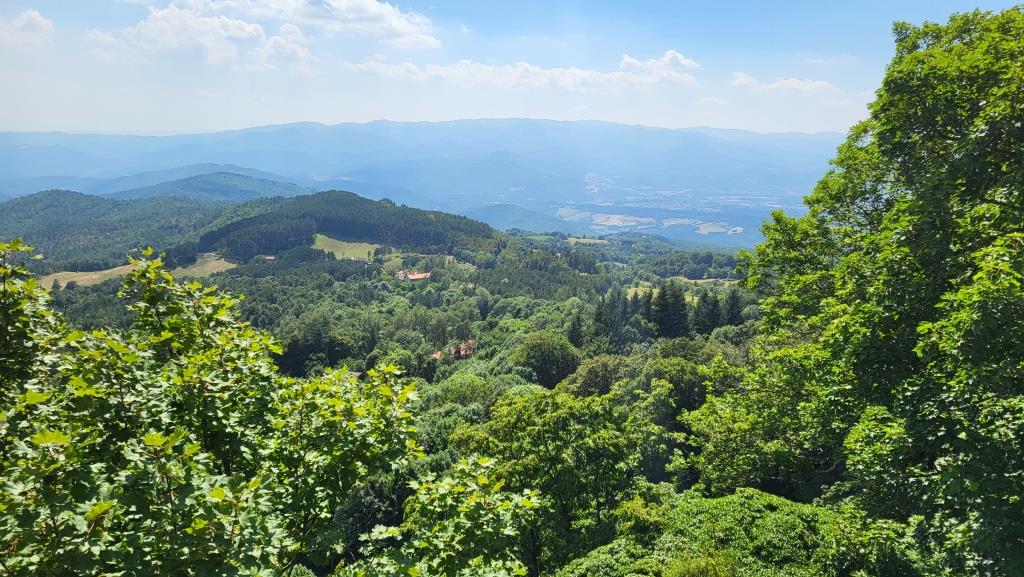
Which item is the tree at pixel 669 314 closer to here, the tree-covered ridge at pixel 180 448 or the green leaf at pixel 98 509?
the tree-covered ridge at pixel 180 448

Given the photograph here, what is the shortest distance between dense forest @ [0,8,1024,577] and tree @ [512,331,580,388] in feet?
200

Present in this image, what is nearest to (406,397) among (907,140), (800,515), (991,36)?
(800,515)

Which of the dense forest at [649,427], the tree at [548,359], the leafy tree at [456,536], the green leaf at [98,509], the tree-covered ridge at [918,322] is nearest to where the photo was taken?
the green leaf at [98,509]

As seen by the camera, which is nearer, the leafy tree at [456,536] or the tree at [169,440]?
the tree at [169,440]

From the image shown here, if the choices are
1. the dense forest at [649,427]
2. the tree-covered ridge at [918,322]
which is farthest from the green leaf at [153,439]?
the tree-covered ridge at [918,322]

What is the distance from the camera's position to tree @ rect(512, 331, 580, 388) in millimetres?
86000

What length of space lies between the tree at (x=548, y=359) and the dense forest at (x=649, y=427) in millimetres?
61027

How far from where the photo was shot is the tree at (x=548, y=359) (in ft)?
282

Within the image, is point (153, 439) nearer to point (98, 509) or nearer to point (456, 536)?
point (98, 509)

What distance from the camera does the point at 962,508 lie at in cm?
948

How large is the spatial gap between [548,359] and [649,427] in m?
61.6

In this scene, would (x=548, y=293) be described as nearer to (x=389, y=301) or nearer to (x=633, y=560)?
(x=389, y=301)

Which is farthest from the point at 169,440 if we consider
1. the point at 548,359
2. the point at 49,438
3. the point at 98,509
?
the point at 548,359

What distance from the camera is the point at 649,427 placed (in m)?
25.0
